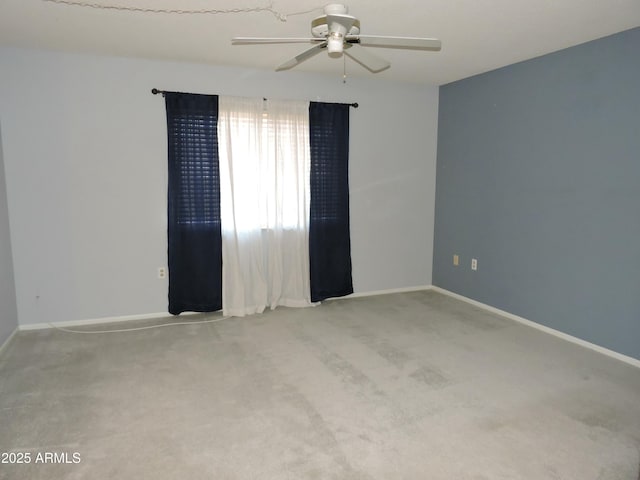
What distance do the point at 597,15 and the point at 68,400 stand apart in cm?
410

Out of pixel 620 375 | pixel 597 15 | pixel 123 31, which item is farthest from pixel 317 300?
pixel 597 15

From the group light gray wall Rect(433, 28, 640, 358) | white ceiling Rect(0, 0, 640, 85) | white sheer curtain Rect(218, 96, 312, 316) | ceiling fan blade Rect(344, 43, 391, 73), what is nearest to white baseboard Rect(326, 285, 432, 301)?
light gray wall Rect(433, 28, 640, 358)

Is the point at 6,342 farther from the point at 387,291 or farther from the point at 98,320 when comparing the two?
the point at 387,291

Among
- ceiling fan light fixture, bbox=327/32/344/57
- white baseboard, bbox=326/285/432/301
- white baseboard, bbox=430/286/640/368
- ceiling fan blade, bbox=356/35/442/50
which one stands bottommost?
white baseboard, bbox=430/286/640/368

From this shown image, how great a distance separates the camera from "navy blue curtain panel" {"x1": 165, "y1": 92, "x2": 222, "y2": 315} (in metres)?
3.84

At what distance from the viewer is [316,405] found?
2463 millimetres

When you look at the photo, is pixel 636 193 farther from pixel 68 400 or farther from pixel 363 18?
pixel 68 400

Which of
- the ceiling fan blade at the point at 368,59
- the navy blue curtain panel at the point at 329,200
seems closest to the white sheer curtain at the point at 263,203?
the navy blue curtain panel at the point at 329,200

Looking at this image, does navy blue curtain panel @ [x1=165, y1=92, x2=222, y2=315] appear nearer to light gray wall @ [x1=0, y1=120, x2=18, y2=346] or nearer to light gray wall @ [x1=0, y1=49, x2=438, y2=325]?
light gray wall @ [x1=0, y1=49, x2=438, y2=325]

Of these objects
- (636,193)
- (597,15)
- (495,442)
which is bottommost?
(495,442)

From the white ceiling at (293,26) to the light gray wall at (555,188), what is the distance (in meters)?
0.34

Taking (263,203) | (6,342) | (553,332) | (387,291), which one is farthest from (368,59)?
(6,342)

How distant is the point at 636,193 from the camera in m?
2.96

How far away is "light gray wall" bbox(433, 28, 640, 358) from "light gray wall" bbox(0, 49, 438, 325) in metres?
1.66
